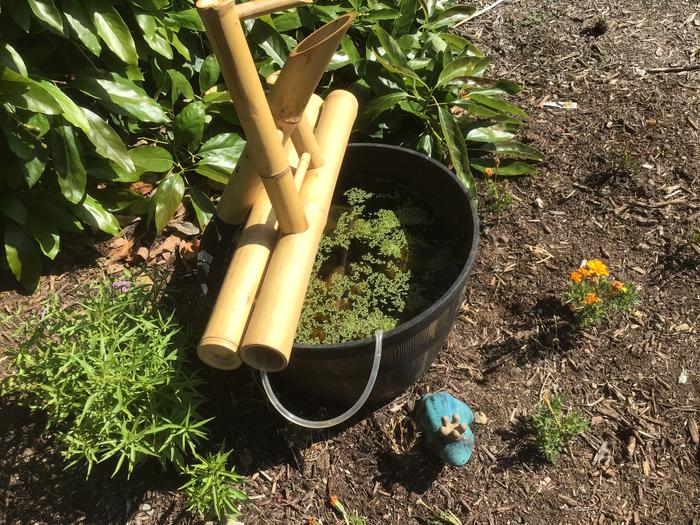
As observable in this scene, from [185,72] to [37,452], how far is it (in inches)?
63.5

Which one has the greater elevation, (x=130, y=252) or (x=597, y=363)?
(x=130, y=252)

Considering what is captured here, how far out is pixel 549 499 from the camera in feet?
6.18

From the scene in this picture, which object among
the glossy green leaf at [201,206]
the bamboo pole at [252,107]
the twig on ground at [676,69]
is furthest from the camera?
the twig on ground at [676,69]

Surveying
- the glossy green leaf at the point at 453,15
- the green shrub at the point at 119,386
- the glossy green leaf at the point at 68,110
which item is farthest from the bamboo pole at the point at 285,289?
the glossy green leaf at the point at 453,15

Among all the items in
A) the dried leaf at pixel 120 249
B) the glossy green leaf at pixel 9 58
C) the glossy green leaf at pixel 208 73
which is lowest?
the dried leaf at pixel 120 249

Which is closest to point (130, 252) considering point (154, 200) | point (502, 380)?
point (154, 200)

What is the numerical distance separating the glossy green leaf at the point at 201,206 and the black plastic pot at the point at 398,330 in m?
0.58

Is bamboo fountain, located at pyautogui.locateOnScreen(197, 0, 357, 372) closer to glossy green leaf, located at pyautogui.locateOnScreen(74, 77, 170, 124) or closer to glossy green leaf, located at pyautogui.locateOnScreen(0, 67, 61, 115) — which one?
glossy green leaf, located at pyautogui.locateOnScreen(0, 67, 61, 115)

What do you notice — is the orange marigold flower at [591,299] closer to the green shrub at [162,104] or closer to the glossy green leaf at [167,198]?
the green shrub at [162,104]

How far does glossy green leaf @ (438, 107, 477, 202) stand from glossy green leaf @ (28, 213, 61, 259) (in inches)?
62.8

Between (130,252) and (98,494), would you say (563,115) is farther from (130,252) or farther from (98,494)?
(98,494)

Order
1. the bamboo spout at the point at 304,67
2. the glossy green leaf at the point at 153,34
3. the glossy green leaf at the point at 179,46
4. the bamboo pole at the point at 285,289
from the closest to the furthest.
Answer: the bamboo spout at the point at 304,67, the bamboo pole at the point at 285,289, the glossy green leaf at the point at 153,34, the glossy green leaf at the point at 179,46

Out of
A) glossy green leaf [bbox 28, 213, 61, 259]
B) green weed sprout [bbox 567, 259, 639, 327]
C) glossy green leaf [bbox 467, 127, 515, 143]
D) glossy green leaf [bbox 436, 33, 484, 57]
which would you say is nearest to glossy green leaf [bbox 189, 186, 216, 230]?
glossy green leaf [bbox 28, 213, 61, 259]

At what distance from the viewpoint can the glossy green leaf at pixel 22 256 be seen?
7.33 ft
